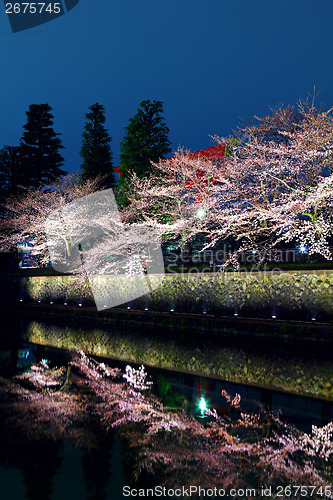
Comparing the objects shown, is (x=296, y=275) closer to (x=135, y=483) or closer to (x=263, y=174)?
(x=263, y=174)

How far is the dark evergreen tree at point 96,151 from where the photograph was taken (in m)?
31.5

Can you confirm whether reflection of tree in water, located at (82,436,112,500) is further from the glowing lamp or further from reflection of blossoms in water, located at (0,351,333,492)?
the glowing lamp

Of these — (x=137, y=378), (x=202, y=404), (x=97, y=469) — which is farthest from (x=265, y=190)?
(x=97, y=469)

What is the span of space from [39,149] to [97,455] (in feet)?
97.6

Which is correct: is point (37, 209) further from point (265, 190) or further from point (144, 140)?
point (265, 190)

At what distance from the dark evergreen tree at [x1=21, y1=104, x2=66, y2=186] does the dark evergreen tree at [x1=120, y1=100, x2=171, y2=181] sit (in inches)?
354

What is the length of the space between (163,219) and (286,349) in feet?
34.2

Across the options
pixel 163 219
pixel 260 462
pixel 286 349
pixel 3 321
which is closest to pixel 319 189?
pixel 286 349

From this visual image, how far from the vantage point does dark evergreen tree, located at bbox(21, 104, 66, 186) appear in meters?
30.9

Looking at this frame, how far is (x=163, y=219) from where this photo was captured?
20.2m

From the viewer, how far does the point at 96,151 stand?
105ft

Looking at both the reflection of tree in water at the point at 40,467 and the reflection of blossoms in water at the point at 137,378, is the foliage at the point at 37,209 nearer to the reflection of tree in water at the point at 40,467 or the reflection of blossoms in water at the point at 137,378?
the reflection of blossoms in water at the point at 137,378

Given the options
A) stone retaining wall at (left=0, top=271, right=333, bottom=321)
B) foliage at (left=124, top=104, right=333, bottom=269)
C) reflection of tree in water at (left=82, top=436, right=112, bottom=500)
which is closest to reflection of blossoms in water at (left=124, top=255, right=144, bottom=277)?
stone retaining wall at (left=0, top=271, right=333, bottom=321)

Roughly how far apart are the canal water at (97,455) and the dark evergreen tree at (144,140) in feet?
58.5
